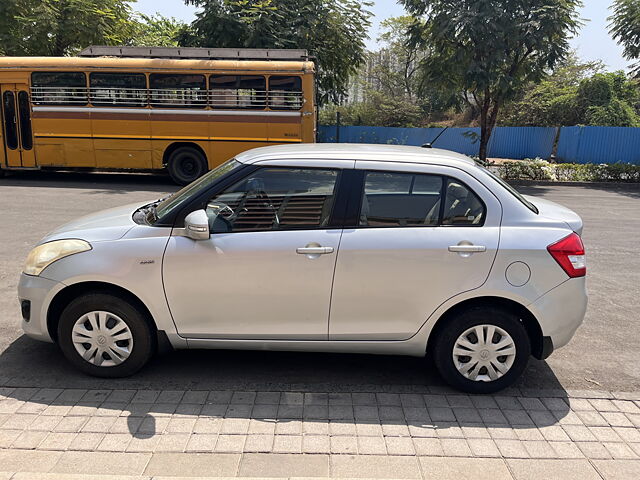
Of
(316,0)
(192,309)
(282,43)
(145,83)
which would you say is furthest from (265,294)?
(316,0)

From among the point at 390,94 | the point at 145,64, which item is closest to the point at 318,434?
the point at 145,64

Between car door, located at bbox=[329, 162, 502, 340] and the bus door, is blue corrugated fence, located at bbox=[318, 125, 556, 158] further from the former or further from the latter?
car door, located at bbox=[329, 162, 502, 340]

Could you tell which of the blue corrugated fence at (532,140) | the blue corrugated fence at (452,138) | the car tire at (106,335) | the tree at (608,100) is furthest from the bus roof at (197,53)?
the tree at (608,100)

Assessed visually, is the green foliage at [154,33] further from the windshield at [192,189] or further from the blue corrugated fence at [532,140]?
the windshield at [192,189]

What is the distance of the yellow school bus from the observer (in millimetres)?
13219

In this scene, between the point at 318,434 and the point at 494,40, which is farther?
the point at 494,40

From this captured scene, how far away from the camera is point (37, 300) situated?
3.68m

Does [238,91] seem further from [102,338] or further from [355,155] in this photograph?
[102,338]

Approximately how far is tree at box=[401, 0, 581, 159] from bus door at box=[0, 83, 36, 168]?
11.4 metres

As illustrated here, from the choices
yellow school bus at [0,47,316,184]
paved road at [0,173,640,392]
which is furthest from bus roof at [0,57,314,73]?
paved road at [0,173,640,392]

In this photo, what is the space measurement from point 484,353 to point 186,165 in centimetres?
1188

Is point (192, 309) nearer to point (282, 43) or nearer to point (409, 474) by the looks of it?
point (409, 474)

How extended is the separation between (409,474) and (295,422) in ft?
2.67

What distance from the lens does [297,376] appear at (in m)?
3.94
